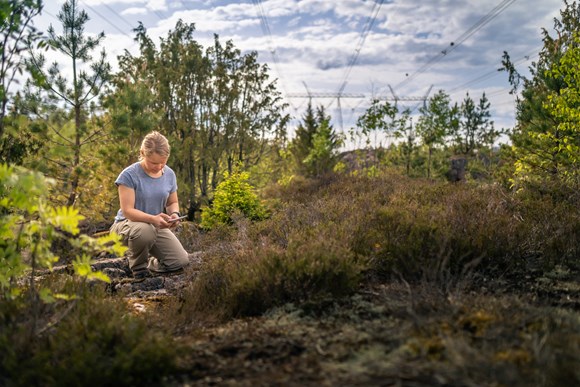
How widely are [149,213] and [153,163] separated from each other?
652 mm

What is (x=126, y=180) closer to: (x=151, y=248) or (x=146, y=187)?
(x=146, y=187)

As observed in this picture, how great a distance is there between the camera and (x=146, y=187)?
5.78 m

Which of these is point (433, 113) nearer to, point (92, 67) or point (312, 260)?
point (92, 67)

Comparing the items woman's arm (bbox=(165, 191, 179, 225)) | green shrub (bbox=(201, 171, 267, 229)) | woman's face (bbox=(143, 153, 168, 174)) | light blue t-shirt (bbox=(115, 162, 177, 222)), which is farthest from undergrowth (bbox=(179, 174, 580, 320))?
green shrub (bbox=(201, 171, 267, 229))

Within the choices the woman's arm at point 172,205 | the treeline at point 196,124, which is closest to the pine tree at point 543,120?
the treeline at point 196,124

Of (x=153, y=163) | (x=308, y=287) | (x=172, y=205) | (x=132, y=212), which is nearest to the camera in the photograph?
(x=308, y=287)

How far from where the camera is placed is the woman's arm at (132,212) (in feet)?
18.1

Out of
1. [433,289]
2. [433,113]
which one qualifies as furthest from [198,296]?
[433,113]

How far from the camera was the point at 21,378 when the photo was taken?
2451 mm

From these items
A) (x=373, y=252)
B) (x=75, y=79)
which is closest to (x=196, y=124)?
(x=75, y=79)

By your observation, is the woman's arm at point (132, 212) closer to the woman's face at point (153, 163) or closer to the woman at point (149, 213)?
the woman at point (149, 213)

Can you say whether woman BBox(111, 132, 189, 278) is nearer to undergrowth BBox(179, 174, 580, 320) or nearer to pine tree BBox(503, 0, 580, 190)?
undergrowth BBox(179, 174, 580, 320)

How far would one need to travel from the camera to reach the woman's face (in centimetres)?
562

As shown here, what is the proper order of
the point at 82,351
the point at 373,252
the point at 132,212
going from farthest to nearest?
the point at 132,212 → the point at 373,252 → the point at 82,351
